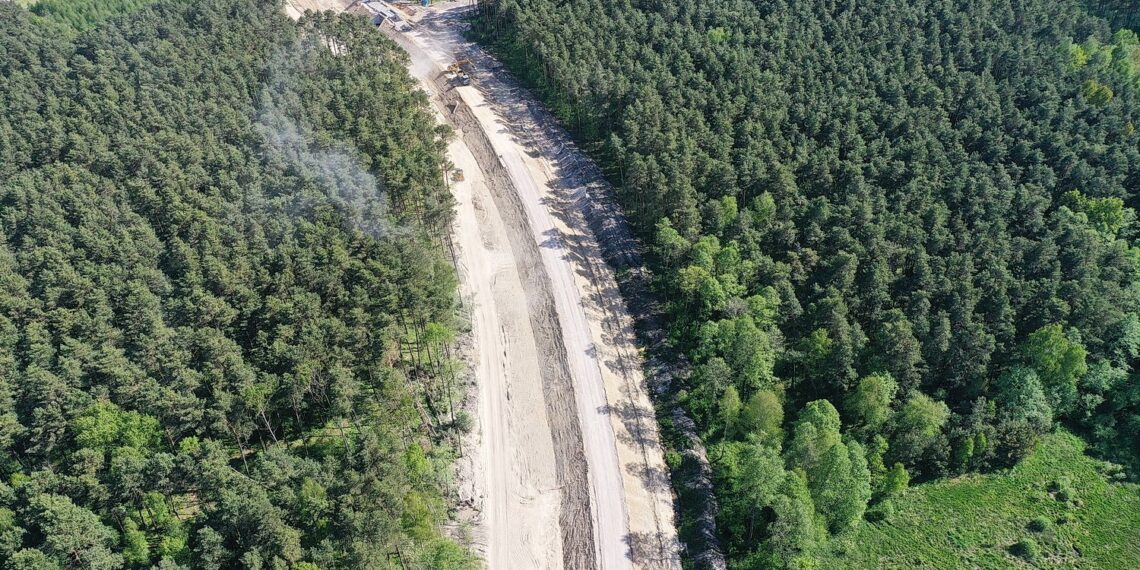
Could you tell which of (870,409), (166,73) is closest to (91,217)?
(166,73)

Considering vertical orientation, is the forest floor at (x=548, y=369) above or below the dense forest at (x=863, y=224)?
below

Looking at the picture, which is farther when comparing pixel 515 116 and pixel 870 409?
pixel 515 116

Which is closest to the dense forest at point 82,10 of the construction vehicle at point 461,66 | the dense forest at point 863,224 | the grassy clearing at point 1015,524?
the construction vehicle at point 461,66

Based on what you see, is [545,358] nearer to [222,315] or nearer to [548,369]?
[548,369]

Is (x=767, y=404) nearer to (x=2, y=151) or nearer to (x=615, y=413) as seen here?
(x=615, y=413)

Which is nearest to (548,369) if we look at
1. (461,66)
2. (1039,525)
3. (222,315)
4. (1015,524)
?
(222,315)

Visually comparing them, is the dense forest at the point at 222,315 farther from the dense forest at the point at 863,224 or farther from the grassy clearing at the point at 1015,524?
the grassy clearing at the point at 1015,524
